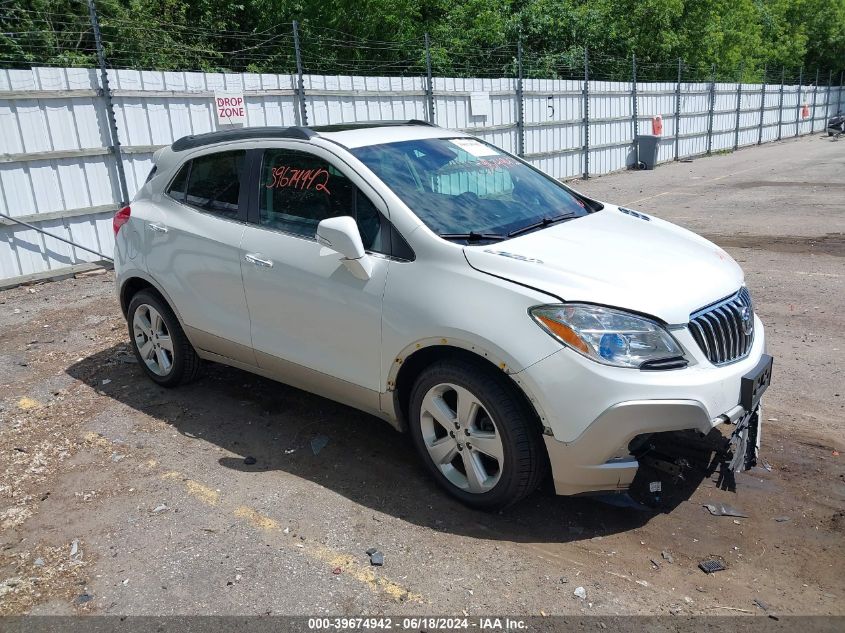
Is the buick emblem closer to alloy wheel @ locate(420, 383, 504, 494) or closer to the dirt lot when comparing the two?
the dirt lot

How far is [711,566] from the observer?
324cm

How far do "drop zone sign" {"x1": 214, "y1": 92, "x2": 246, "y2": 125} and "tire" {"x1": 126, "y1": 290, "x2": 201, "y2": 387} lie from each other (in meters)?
5.79

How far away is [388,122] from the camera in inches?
190

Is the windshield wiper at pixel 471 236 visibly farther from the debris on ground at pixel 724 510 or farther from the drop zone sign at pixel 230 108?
the drop zone sign at pixel 230 108

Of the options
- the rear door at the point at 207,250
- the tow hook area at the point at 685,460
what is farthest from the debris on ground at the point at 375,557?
the rear door at the point at 207,250

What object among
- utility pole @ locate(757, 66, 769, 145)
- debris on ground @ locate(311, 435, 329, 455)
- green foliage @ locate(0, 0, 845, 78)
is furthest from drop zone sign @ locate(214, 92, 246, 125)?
utility pole @ locate(757, 66, 769, 145)

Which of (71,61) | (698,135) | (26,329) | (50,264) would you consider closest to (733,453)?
(26,329)

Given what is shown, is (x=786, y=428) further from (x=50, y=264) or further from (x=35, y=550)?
(x=50, y=264)

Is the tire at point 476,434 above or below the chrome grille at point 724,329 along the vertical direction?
below

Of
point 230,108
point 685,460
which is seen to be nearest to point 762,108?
point 230,108

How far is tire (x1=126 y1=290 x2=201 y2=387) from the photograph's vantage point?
5.14 metres

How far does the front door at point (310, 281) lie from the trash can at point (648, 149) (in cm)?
1915

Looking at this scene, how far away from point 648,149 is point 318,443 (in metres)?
19.5

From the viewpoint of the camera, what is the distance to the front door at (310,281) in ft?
12.7
